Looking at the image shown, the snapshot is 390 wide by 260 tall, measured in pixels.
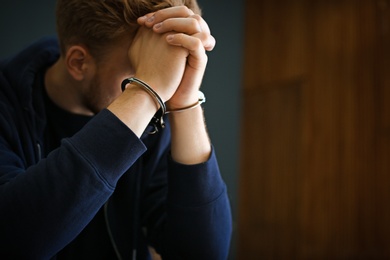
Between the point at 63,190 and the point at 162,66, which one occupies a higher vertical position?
the point at 162,66

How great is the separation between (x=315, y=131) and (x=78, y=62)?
231 cm

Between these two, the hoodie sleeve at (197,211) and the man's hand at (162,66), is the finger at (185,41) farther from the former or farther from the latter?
the hoodie sleeve at (197,211)

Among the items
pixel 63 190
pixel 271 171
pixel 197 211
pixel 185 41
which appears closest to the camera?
pixel 63 190

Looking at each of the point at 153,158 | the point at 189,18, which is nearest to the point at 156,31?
the point at 189,18

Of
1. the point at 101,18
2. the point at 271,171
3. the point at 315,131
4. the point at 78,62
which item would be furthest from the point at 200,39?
the point at 271,171

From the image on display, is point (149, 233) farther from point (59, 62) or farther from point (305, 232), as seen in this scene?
point (305, 232)

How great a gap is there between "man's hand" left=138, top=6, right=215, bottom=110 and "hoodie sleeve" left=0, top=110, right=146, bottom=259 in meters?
0.22

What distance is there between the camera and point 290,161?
3320 mm

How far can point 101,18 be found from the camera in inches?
39.2

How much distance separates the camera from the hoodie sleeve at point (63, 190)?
2.38 feet

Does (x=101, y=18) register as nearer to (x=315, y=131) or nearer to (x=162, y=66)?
(x=162, y=66)

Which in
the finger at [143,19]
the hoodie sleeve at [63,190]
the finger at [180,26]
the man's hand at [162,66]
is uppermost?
the finger at [143,19]

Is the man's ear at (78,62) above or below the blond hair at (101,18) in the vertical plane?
below

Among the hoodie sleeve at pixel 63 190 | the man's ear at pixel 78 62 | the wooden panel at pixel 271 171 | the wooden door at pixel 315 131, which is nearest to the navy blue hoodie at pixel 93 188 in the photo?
the hoodie sleeve at pixel 63 190
